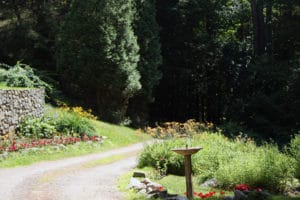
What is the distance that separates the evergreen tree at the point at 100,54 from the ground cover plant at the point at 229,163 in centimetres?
831

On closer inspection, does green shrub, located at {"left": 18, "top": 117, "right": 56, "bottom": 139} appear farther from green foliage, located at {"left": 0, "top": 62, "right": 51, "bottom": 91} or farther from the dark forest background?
the dark forest background

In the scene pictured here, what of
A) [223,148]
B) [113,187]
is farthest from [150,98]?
[113,187]

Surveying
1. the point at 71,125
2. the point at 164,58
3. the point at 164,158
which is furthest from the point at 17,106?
the point at 164,58

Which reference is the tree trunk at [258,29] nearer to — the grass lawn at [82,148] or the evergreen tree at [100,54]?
the evergreen tree at [100,54]

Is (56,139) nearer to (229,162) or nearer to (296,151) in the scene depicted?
(229,162)

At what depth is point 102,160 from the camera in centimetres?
1266

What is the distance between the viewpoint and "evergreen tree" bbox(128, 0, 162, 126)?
22.4 meters

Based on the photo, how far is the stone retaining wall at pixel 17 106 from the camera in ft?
46.3

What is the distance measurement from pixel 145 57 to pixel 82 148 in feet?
30.9

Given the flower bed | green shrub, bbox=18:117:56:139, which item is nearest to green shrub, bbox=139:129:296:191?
the flower bed

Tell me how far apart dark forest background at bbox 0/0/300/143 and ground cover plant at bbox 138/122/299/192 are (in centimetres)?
843

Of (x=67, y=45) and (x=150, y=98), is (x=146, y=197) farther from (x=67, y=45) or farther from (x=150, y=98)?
(x=150, y=98)

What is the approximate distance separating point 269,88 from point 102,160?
1304 centimetres

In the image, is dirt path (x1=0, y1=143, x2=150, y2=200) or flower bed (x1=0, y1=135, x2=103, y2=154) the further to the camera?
flower bed (x1=0, y1=135, x2=103, y2=154)
